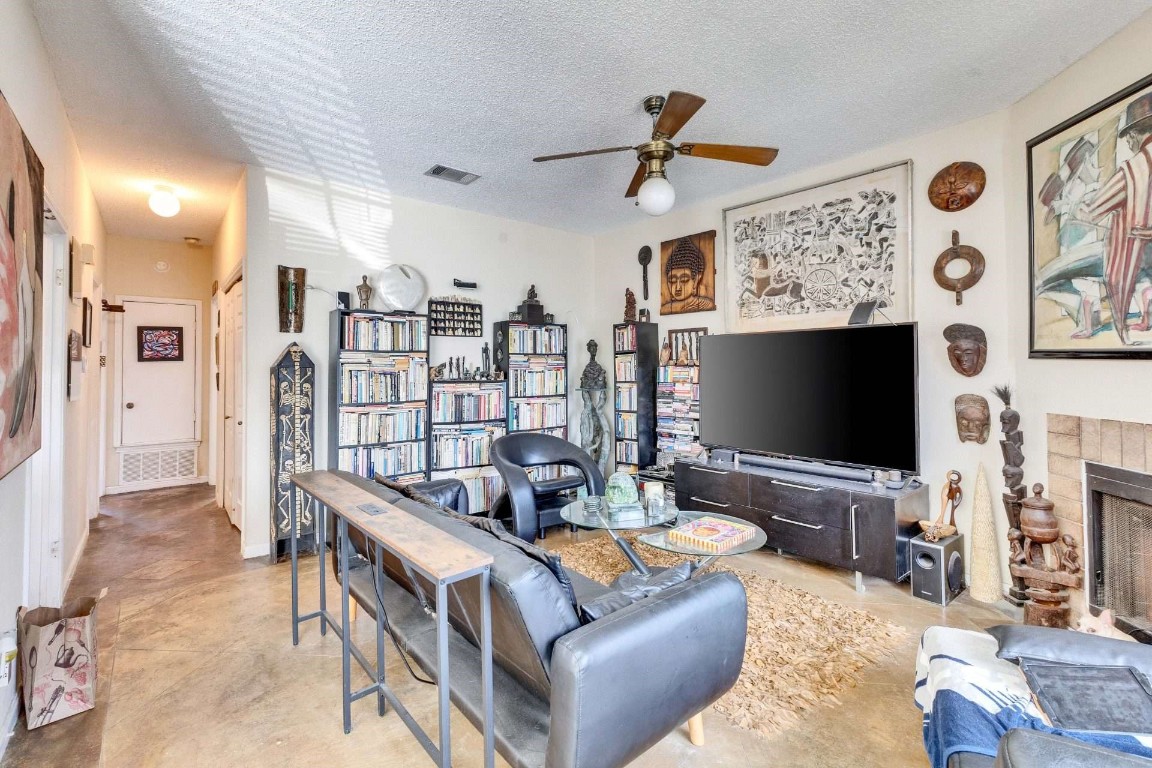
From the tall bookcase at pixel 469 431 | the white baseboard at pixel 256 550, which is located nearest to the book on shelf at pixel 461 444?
the tall bookcase at pixel 469 431

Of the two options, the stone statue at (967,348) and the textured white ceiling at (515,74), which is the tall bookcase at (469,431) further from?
the stone statue at (967,348)

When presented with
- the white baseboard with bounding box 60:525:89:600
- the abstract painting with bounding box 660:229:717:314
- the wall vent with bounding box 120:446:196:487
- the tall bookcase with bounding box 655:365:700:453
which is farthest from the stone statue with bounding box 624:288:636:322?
the wall vent with bounding box 120:446:196:487

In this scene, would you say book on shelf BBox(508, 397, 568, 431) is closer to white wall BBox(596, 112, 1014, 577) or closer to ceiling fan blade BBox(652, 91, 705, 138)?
white wall BBox(596, 112, 1014, 577)

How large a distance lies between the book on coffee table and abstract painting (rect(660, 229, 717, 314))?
7.22 feet

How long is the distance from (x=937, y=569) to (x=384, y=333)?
12.6 feet

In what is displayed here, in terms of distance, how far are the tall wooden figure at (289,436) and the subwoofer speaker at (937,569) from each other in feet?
12.4

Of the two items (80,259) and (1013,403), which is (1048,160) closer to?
(1013,403)

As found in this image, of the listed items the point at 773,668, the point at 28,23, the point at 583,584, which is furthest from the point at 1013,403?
the point at 28,23

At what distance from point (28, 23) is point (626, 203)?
3.56 meters

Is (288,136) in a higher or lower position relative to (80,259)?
higher

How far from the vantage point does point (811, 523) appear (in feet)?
10.8

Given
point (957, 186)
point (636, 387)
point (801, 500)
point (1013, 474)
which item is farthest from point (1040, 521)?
point (636, 387)

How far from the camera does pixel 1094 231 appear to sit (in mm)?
2453

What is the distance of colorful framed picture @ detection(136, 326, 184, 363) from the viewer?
19.2 feet
